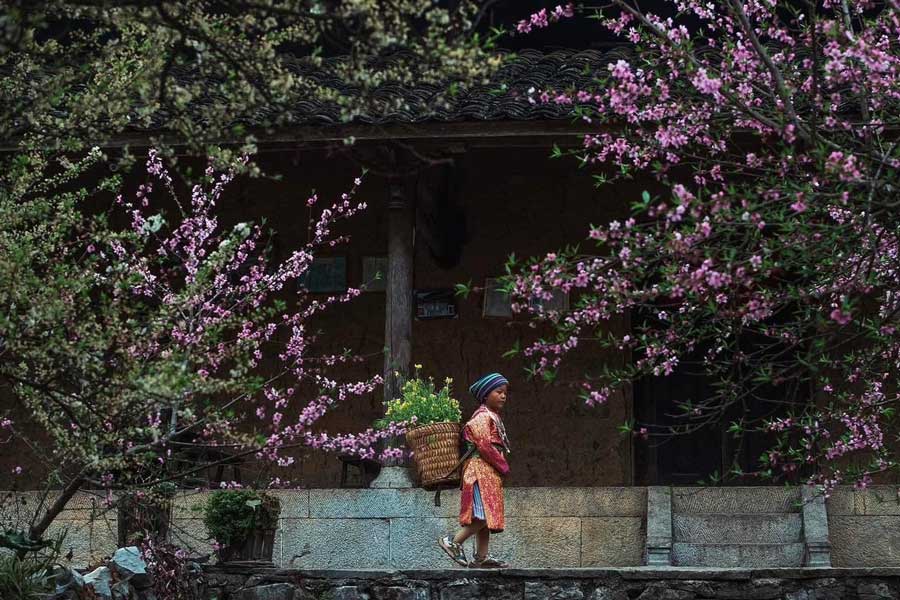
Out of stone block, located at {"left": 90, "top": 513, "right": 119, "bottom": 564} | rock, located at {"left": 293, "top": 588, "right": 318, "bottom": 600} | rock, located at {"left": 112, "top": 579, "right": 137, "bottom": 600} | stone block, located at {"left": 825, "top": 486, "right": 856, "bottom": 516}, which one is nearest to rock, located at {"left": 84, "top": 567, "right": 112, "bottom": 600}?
rock, located at {"left": 112, "top": 579, "right": 137, "bottom": 600}

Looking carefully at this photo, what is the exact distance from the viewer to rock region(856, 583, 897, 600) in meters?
8.86

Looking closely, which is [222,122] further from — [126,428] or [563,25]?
[563,25]

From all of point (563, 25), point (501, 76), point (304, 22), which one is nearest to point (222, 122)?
point (304, 22)

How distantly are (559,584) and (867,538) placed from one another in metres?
2.57

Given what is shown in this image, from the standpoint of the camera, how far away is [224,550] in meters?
9.56

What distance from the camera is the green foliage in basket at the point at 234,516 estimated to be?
9.47m

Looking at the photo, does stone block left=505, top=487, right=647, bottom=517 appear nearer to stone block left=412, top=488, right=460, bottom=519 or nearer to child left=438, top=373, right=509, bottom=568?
stone block left=412, top=488, right=460, bottom=519

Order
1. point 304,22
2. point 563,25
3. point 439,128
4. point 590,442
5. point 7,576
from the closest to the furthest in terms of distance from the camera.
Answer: point 304,22, point 7,576, point 439,128, point 590,442, point 563,25

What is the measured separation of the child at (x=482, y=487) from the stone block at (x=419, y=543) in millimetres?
568

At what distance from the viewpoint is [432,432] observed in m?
9.70

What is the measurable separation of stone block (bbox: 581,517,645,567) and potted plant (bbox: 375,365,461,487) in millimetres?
1314

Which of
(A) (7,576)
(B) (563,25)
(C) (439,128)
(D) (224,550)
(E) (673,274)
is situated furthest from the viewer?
(B) (563,25)

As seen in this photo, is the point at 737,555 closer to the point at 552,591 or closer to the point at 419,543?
the point at 552,591

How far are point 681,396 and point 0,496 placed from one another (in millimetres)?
5570
